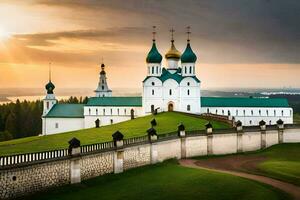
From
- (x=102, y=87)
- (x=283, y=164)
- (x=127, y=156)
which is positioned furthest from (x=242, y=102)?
(x=127, y=156)

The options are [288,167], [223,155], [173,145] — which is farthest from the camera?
[223,155]

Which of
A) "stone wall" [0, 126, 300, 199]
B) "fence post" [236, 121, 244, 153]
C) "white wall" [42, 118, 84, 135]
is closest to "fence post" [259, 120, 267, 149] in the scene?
"stone wall" [0, 126, 300, 199]

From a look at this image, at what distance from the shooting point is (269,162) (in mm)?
40438

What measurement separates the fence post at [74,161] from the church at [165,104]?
4992 centimetres

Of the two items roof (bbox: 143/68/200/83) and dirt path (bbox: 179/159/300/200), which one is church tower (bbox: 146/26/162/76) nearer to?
roof (bbox: 143/68/200/83)

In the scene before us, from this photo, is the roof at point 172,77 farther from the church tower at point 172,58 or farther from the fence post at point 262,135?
the fence post at point 262,135

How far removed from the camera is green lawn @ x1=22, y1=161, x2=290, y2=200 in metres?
26.2

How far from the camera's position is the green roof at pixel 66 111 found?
96812 millimetres

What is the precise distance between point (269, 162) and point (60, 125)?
63.3 meters

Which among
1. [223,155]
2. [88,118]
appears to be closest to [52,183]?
[223,155]

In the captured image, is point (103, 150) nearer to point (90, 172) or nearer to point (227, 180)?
point (90, 172)

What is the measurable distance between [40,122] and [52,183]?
84592mm

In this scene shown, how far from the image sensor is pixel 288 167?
3650cm

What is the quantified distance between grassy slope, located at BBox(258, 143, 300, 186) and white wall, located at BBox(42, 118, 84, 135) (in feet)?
176
